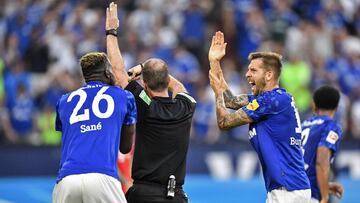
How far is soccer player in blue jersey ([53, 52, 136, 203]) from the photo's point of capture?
7.76 meters

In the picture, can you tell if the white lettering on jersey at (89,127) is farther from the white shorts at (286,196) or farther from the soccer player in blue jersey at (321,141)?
the soccer player in blue jersey at (321,141)

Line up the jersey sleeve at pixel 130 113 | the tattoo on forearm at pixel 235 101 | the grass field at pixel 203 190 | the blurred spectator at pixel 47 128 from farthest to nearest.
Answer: the blurred spectator at pixel 47 128 → the grass field at pixel 203 190 → the tattoo on forearm at pixel 235 101 → the jersey sleeve at pixel 130 113

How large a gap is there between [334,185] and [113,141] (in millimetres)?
3516

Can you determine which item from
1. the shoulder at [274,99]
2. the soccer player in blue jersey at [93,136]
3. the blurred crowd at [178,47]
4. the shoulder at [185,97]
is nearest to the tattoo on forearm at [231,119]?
the shoulder at [274,99]

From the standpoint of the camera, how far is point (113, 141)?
794 centimetres

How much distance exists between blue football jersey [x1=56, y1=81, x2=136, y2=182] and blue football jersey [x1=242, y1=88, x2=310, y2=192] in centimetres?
128

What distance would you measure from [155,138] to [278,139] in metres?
1.18

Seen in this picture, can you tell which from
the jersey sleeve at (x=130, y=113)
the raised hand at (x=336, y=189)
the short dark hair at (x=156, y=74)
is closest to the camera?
the jersey sleeve at (x=130, y=113)

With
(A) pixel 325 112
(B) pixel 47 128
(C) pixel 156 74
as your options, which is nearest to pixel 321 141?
(A) pixel 325 112

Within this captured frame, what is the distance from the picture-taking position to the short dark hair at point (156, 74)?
8625mm

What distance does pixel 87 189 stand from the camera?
7715mm

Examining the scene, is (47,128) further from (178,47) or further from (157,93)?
(157,93)

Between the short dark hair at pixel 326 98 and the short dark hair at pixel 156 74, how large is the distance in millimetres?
2280

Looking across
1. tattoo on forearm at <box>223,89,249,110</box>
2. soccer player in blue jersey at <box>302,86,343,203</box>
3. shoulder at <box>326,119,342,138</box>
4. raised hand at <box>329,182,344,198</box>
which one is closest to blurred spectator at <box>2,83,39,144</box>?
raised hand at <box>329,182,344,198</box>
